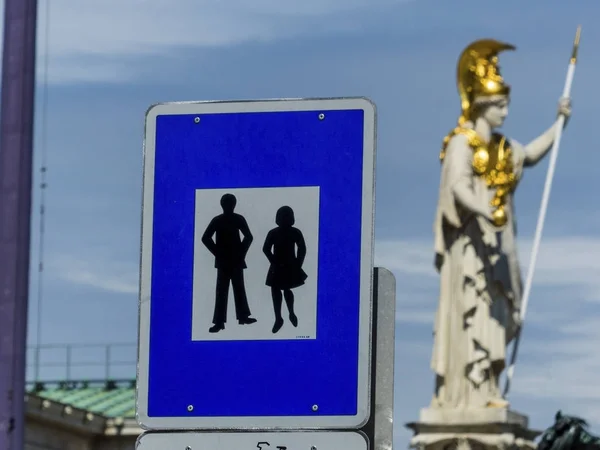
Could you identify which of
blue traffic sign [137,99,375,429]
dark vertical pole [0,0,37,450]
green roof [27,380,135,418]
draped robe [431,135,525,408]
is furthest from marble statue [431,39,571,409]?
blue traffic sign [137,99,375,429]

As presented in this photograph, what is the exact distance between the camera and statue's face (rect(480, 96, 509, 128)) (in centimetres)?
3444

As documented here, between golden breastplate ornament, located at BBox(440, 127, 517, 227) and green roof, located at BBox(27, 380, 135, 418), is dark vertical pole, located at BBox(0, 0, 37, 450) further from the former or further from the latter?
green roof, located at BBox(27, 380, 135, 418)

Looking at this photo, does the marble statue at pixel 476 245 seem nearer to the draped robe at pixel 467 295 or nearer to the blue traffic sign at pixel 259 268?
the draped robe at pixel 467 295

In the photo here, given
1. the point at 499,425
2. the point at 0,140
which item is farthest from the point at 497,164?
the point at 0,140

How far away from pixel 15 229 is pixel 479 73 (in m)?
27.4

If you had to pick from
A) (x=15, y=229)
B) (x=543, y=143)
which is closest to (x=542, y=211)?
(x=543, y=143)

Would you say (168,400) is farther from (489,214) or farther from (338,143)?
(489,214)

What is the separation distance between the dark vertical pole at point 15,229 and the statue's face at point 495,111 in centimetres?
2662

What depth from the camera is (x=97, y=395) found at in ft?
182

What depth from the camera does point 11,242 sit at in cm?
760

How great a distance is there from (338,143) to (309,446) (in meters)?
0.83

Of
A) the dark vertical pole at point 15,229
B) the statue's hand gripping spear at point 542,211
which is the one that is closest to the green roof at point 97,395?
the statue's hand gripping spear at point 542,211

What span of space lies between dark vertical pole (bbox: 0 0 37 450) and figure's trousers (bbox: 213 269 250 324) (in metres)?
1.64

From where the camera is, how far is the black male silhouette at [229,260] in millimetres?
5965
